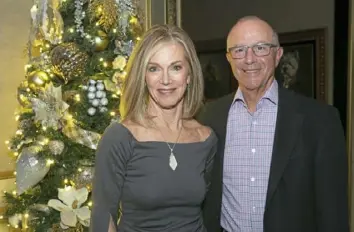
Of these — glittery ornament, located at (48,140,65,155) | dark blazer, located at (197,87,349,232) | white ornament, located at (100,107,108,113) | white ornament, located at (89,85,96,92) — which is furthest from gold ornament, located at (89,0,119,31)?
dark blazer, located at (197,87,349,232)

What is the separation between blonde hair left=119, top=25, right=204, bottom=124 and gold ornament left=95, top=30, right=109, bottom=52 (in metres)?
0.90

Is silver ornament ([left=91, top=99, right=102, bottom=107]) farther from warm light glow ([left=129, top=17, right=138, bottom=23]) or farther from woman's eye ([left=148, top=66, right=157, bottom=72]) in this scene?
woman's eye ([left=148, top=66, right=157, bottom=72])

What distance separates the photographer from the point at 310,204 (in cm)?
184

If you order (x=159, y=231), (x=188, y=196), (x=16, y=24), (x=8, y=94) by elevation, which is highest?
(x=16, y=24)

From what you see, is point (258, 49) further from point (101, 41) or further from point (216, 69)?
point (216, 69)

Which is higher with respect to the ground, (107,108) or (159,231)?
(107,108)

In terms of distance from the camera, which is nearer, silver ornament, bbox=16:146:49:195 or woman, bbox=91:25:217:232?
woman, bbox=91:25:217:232

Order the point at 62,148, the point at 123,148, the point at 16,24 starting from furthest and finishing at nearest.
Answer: the point at 16,24 < the point at 62,148 < the point at 123,148

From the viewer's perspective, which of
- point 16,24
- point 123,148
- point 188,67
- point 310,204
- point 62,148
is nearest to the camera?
point 123,148

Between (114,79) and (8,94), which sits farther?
(8,94)

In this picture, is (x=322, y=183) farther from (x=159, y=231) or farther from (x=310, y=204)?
(x=159, y=231)

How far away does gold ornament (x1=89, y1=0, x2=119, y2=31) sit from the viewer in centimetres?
248

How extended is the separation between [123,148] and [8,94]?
2014 millimetres

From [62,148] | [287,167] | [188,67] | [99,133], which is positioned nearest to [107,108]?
[99,133]
